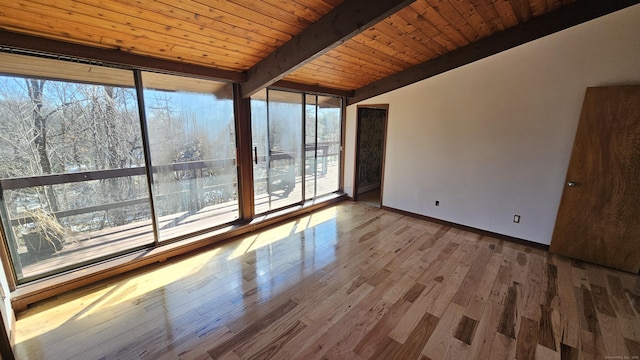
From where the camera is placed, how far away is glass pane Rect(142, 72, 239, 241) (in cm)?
284

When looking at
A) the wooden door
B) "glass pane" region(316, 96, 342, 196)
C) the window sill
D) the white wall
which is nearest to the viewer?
the window sill

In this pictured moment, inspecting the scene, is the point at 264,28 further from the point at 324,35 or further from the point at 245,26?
the point at 324,35

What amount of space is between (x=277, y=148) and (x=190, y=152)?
1.41 metres

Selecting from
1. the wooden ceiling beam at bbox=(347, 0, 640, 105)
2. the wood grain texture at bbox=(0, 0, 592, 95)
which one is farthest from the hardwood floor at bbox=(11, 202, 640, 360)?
the wooden ceiling beam at bbox=(347, 0, 640, 105)

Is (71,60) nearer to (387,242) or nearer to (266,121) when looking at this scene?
(266,121)

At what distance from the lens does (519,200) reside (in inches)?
136

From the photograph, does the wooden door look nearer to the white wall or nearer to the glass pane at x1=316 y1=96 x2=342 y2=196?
the white wall

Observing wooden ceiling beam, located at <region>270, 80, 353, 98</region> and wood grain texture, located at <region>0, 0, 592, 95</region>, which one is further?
wooden ceiling beam, located at <region>270, 80, 353, 98</region>

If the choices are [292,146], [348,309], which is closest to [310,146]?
[292,146]

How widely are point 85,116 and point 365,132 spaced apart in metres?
4.87

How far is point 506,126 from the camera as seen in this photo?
11.2 feet

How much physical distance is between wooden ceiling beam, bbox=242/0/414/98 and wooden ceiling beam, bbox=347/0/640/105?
7.14ft

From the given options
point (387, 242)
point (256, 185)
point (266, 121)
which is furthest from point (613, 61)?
point (256, 185)

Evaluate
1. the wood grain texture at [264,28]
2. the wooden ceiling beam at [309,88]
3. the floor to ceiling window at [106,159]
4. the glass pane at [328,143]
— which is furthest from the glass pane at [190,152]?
the glass pane at [328,143]
